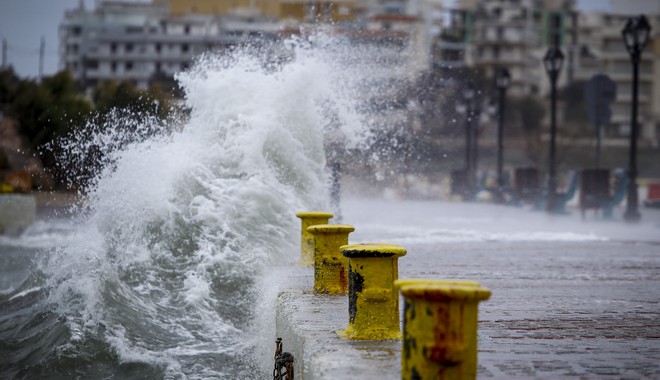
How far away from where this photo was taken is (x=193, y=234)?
34.6ft

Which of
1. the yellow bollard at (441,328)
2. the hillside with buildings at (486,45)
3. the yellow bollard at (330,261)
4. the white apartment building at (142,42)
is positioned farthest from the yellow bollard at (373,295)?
the white apartment building at (142,42)

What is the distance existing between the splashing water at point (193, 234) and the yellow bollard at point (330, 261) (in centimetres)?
57

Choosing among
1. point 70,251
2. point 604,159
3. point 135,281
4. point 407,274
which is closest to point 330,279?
point 407,274

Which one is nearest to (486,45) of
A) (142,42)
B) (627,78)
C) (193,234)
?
(627,78)

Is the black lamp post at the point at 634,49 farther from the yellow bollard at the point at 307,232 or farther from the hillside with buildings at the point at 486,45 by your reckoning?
the hillside with buildings at the point at 486,45

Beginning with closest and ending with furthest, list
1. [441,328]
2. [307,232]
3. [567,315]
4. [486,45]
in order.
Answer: [441,328], [567,315], [307,232], [486,45]

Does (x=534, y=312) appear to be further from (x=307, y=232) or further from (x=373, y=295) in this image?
(x=307, y=232)

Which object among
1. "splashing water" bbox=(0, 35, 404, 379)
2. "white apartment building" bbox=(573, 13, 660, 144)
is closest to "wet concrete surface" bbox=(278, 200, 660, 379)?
"splashing water" bbox=(0, 35, 404, 379)

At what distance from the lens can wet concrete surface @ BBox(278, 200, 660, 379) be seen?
5.02 metres

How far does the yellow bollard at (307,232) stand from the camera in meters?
9.09

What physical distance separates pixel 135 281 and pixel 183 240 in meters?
1.01

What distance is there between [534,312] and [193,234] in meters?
4.51

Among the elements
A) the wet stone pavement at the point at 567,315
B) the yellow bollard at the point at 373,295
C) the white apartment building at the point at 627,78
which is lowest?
the wet stone pavement at the point at 567,315

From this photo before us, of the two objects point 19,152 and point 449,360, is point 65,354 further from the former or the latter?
point 19,152
